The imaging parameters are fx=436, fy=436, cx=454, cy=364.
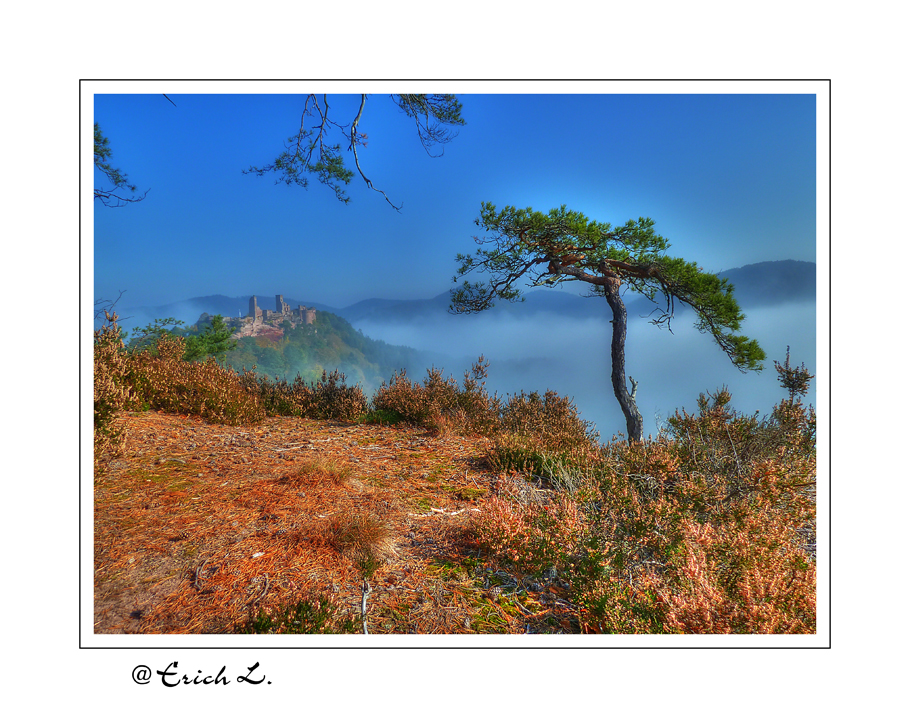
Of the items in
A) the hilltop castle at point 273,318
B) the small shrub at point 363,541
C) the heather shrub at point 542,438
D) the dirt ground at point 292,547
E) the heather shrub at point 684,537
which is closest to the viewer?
the heather shrub at point 684,537

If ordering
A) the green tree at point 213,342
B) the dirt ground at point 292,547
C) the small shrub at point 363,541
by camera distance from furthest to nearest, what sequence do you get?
the green tree at point 213,342, the small shrub at point 363,541, the dirt ground at point 292,547

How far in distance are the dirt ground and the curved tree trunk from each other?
245cm

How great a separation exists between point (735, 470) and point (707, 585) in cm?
196

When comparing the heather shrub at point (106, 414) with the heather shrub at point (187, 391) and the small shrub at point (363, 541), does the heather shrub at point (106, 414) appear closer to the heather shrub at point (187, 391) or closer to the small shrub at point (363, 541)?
the heather shrub at point (187, 391)

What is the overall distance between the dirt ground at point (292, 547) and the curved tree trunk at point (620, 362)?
8.02 feet

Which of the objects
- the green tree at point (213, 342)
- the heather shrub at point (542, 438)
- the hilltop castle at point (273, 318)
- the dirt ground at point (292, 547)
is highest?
the hilltop castle at point (273, 318)

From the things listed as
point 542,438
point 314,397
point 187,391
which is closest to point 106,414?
point 187,391

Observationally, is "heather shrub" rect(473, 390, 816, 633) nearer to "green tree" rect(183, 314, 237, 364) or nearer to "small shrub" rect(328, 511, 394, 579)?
"small shrub" rect(328, 511, 394, 579)

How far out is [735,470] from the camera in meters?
3.73

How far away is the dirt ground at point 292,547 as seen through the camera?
2.35 metres

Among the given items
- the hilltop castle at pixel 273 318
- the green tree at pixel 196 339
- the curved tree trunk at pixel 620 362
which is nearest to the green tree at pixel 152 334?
the green tree at pixel 196 339
